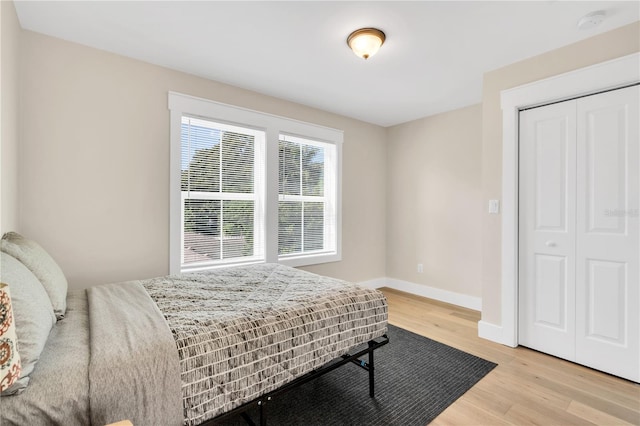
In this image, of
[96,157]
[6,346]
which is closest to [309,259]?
[96,157]

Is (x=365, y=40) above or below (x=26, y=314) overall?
above

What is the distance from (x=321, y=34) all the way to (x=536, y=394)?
2.95 meters

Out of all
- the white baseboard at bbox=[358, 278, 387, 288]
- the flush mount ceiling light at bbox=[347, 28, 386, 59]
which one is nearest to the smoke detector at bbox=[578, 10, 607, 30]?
the flush mount ceiling light at bbox=[347, 28, 386, 59]

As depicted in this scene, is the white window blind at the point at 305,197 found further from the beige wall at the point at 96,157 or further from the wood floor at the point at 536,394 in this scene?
the wood floor at the point at 536,394

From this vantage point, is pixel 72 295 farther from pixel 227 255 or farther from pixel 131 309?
pixel 227 255

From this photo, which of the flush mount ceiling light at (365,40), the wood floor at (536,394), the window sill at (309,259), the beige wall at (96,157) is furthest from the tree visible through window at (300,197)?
the wood floor at (536,394)

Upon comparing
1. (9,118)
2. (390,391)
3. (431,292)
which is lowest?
(390,391)

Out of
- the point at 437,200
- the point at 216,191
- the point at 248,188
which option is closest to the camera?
the point at 216,191

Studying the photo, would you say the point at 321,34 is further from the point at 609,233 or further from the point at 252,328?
the point at 609,233

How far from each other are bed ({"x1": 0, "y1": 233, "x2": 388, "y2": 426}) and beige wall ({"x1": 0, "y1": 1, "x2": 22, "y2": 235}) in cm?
67

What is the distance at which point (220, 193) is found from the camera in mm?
3135

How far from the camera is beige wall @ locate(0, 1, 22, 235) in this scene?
1.67 meters

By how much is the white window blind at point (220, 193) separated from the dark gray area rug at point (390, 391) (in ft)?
5.38

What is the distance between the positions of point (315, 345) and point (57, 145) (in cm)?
246
